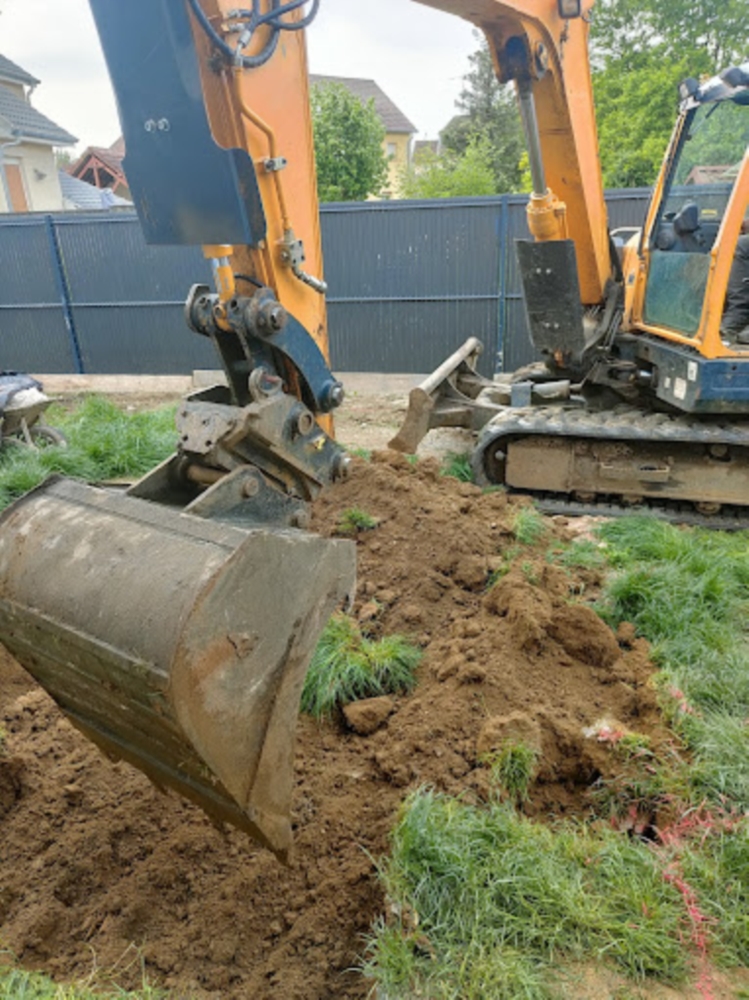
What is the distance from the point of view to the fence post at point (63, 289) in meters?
10.4

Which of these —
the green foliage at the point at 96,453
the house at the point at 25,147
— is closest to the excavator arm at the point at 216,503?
the green foliage at the point at 96,453

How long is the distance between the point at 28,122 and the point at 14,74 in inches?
70.0

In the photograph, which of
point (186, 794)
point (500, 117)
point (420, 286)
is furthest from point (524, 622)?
point (500, 117)

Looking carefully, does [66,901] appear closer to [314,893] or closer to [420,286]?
[314,893]

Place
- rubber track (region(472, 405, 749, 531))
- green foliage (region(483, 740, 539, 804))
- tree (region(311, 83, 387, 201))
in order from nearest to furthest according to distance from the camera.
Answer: green foliage (region(483, 740, 539, 804))
rubber track (region(472, 405, 749, 531))
tree (region(311, 83, 387, 201))

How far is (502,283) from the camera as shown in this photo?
9383 millimetres

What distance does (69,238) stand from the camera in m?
10.4

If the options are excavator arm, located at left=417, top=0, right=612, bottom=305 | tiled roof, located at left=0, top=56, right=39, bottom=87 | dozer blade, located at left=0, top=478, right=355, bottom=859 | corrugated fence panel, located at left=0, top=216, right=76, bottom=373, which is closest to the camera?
dozer blade, located at left=0, top=478, right=355, bottom=859

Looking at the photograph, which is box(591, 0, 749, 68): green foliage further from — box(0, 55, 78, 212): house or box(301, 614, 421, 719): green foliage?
box(301, 614, 421, 719): green foliage

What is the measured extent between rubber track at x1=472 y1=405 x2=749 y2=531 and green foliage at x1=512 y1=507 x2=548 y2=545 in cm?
53

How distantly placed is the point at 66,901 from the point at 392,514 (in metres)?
2.83

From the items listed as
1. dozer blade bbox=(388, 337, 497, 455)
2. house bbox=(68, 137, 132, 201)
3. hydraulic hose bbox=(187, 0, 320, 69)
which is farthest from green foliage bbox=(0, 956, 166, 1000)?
house bbox=(68, 137, 132, 201)

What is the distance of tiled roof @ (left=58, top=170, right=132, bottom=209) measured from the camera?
26.7 metres

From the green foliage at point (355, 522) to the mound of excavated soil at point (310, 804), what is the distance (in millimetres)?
729
